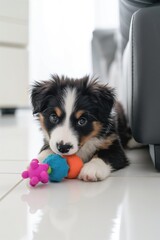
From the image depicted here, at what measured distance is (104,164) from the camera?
1.37 meters

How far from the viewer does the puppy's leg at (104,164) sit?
50.5 inches

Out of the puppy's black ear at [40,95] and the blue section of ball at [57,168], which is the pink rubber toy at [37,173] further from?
the puppy's black ear at [40,95]

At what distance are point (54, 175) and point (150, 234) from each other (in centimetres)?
56

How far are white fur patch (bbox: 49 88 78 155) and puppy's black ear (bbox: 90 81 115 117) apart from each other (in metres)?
0.11

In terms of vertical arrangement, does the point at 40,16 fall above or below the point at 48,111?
above

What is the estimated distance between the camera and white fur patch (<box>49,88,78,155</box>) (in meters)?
1.27

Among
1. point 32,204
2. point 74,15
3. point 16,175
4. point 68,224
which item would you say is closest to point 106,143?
point 16,175

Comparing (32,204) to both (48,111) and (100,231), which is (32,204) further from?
(48,111)

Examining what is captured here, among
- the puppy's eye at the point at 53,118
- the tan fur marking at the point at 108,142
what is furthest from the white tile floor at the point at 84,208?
the puppy's eye at the point at 53,118

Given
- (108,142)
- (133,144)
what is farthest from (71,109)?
(133,144)

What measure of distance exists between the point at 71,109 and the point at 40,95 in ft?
0.58

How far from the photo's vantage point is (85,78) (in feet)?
4.91

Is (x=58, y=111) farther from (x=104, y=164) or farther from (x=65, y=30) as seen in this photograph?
(x=65, y=30)

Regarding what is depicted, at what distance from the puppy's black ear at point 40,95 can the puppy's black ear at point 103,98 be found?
7.9 inches
